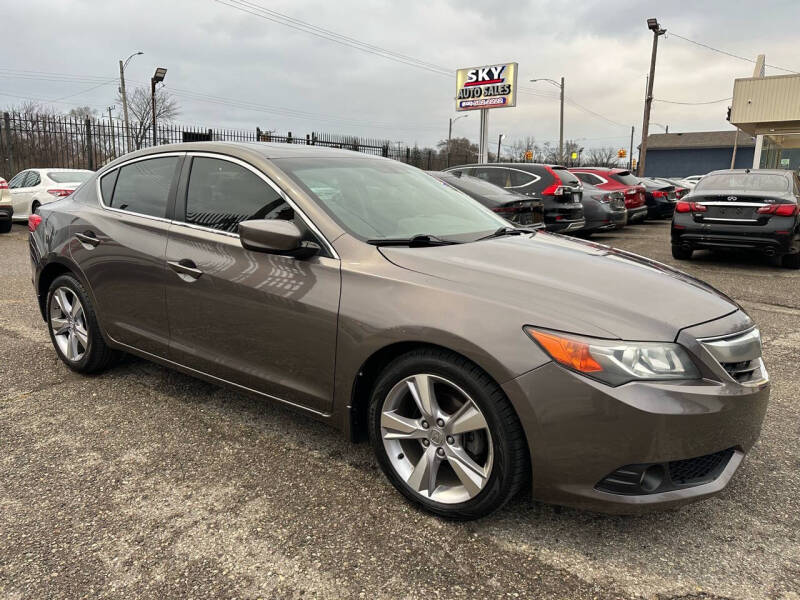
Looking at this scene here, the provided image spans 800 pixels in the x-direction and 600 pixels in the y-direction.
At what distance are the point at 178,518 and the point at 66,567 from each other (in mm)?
427

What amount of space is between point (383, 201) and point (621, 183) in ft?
39.8

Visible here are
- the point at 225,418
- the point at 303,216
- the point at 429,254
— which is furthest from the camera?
the point at 225,418

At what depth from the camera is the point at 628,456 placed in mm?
2006

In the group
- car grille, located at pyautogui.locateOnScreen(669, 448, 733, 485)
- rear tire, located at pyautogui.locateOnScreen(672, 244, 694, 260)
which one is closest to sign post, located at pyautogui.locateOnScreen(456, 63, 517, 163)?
rear tire, located at pyautogui.locateOnScreen(672, 244, 694, 260)

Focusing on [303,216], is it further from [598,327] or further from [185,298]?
[598,327]

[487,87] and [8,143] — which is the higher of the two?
[487,87]

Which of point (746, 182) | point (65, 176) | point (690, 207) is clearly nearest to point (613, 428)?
point (690, 207)

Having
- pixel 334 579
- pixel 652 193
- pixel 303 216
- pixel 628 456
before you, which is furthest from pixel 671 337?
pixel 652 193

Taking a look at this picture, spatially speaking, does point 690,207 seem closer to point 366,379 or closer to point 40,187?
point 366,379

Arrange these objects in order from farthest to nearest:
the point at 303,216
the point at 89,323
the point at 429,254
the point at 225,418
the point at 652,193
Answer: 1. the point at 652,193
2. the point at 89,323
3. the point at 225,418
4. the point at 303,216
5. the point at 429,254

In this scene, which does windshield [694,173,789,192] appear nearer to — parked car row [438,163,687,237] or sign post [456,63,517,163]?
parked car row [438,163,687,237]

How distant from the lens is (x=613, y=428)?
199 cm

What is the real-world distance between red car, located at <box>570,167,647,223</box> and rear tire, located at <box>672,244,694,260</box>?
420 cm

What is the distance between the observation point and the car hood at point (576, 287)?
2.11 metres
